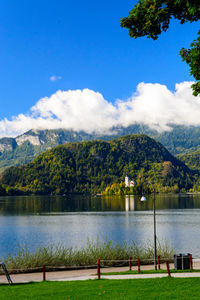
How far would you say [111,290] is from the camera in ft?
65.0

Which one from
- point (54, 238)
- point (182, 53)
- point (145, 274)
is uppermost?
point (182, 53)

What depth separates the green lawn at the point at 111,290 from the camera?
722 inches

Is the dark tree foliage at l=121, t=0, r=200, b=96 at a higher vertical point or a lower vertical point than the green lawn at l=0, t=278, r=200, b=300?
higher

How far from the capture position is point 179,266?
97.6 ft

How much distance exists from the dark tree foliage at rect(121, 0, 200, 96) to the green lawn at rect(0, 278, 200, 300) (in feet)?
37.7

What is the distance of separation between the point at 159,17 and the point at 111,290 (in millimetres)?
14707

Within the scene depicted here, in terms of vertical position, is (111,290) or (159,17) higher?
(159,17)

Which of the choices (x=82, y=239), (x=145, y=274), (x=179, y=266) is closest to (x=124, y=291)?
(x=145, y=274)

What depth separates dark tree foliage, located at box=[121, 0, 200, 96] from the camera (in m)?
16.5

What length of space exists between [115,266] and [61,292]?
16.0 metres

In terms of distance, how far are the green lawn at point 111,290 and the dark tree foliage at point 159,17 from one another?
37.7 feet

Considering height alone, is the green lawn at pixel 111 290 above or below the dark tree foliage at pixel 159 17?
below

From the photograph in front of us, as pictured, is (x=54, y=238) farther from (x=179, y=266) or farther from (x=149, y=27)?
(x=149, y=27)

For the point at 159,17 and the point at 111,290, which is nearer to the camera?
the point at 159,17
